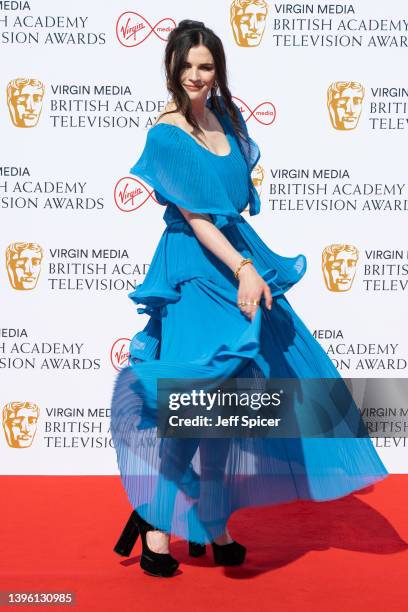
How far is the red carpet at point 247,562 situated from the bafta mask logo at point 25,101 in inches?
64.5

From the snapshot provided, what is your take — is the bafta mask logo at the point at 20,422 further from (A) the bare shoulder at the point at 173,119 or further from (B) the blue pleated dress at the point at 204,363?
(A) the bare shoulder at the point at 173,119

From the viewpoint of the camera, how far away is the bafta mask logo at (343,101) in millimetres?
4074

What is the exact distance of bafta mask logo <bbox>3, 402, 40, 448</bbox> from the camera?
4195 mm

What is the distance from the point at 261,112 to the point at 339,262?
77 cm

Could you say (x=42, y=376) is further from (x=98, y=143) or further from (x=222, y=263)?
(x=222, y=263)

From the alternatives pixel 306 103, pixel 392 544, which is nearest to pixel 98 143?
pixel 306 103

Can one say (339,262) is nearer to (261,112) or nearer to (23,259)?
(261,112)

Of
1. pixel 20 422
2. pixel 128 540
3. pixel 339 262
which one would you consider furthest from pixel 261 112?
pixel 128 540

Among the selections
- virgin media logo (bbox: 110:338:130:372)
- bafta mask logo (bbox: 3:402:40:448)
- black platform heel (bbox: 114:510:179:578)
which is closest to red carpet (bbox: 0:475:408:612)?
black platform heel (bbox: 114:510:179:578)

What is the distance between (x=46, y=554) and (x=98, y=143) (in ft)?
6.22

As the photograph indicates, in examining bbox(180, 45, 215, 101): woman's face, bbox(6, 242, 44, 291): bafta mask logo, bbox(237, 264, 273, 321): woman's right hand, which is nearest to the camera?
bbox(237, 264, 273, 321): woman's right hand

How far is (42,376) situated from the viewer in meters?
4.18

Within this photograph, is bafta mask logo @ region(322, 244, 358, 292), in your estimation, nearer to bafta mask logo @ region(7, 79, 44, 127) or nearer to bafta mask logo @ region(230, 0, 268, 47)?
bafta mask logo @ region(230, 0, 268, 47)

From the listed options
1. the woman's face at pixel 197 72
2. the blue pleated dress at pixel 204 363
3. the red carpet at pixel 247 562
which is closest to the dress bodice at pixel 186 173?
the blue pleated dress at pixel 204 363
